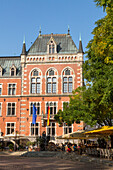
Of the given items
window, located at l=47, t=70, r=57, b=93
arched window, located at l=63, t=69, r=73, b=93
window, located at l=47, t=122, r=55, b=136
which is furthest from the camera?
window, located at l=47, t=70, r=57, b=93

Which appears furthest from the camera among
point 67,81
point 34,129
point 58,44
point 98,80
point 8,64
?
point 8,64

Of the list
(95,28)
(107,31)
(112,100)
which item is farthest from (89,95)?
(107,31)

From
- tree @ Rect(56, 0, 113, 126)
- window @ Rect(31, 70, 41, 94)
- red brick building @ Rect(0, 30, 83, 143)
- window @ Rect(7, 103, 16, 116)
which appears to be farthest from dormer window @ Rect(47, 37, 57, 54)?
tree @ Rect(56, 0, 113, 126)

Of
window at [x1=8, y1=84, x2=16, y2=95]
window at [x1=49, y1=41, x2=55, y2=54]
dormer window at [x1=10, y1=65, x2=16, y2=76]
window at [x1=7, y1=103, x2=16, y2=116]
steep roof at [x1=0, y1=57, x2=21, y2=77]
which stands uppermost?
window at [x1=49, y1=41, x2=55, y2=54]

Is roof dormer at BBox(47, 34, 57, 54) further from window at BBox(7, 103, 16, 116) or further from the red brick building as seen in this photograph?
window at BBox(7, 103, 16, 116)

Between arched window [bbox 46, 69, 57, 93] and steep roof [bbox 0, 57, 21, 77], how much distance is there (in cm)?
551

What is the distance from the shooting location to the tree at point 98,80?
1529 cm

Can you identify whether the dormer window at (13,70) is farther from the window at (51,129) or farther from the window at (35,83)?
the window at (51,129)

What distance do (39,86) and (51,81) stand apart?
86.4 inches

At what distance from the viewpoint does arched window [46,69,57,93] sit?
39.7m

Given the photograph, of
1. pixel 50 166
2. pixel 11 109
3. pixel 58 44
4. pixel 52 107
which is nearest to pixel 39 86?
pixel 52 107

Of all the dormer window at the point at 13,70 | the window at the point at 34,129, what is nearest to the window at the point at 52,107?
the window at the point at 34,129

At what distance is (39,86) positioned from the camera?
132 feet

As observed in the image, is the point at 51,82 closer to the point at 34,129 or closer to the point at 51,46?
the point at 51,46
